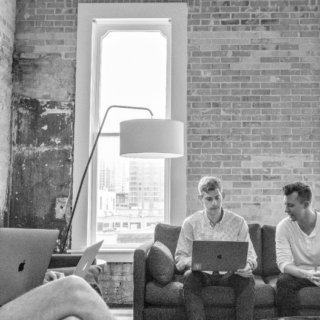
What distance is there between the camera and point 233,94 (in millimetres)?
5090

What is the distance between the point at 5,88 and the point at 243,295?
3211 millimetres

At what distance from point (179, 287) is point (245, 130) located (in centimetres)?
200

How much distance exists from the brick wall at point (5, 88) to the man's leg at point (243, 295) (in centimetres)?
254

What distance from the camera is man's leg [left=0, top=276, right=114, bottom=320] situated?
1720 millimetres

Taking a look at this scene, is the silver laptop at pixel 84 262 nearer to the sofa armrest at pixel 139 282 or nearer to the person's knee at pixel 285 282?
the sofa armrest at pixel 139 282

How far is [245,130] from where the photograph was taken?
504 cm

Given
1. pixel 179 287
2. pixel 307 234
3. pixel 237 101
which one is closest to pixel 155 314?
pixel 179 287

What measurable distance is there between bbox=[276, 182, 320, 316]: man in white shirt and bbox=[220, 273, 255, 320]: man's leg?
0.22 m

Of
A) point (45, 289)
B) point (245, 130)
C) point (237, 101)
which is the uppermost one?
point (237, 101)

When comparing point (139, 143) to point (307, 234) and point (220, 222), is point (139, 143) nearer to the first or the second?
point (220, 222)

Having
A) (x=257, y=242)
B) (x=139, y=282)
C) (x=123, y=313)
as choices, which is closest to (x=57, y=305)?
(x=139, y=282)

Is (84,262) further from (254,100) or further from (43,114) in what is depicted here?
(254,100)

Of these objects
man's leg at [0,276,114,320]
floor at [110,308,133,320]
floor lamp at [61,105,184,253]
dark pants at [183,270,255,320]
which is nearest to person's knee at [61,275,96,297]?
man's leg at [0,276,114,320]

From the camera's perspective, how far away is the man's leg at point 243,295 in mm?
3469
